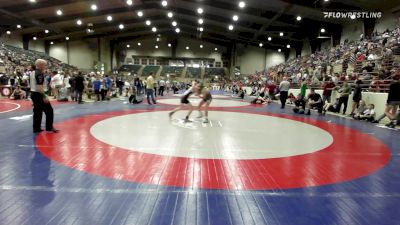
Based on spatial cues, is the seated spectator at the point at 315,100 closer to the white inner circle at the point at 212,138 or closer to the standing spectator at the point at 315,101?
the standing spectator at the point at 315,101

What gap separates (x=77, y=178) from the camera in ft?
11.7

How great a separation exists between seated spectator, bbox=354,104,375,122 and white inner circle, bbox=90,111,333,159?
3.13 meters

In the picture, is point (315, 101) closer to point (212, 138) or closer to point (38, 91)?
point (212, 138)

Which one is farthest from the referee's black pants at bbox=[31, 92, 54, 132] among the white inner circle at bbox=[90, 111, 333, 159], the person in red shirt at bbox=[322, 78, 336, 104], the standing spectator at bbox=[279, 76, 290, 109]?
the person in red shirt at bbox=[322, 78, 336, 104]

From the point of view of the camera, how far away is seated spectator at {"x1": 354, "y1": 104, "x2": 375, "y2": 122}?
9906 mm

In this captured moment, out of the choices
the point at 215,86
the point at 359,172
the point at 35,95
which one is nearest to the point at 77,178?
the point at 35,95

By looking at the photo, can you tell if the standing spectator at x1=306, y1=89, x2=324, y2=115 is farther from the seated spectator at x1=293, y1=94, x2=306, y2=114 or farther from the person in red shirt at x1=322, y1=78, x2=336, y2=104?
the person in red shirt at x1=322, y1=78, x2=336, y2=104

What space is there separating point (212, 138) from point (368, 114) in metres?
6.61

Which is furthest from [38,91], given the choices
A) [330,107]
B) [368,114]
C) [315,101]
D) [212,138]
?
[330,107]

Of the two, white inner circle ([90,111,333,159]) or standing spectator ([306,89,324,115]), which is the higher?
standing spectator ([306,89,324,115])

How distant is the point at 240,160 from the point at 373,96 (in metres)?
8.53

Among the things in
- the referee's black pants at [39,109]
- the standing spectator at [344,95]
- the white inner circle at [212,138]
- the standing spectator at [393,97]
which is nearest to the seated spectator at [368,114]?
the standing spectator at [393,97]

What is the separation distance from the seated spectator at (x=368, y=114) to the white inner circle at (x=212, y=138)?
3.13 meters

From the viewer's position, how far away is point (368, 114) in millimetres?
10031
